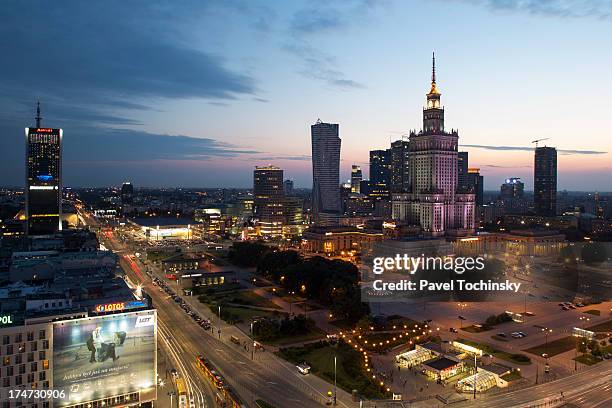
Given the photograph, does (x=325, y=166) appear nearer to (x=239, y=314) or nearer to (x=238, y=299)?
(x=238, y=299)

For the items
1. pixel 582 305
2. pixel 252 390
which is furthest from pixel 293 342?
pixel 582 305

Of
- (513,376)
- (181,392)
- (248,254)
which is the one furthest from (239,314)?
(248,254)

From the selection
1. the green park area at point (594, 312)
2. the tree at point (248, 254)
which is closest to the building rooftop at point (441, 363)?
the green park area at point (594, 312)

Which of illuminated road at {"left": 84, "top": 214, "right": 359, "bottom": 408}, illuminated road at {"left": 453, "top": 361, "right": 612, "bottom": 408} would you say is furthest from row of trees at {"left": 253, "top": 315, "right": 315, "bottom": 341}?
illuminated road at {"left": 453, "top": 361, "right": 612, "bottom": 408}

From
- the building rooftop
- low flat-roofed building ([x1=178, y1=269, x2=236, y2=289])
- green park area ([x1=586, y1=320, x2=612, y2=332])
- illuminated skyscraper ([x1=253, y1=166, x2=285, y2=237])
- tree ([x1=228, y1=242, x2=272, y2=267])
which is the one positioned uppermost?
illuminated skyscraper ([x1=253, y1=166, x2=285, y2=237])

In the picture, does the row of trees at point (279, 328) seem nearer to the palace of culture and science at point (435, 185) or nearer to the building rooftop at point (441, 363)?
the building rooftop at point (441, 363)

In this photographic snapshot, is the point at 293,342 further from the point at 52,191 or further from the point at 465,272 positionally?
the point at 52,191

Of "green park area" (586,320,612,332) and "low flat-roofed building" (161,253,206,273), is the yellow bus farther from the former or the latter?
"low flat-roofed building" (161,253,206,273)
